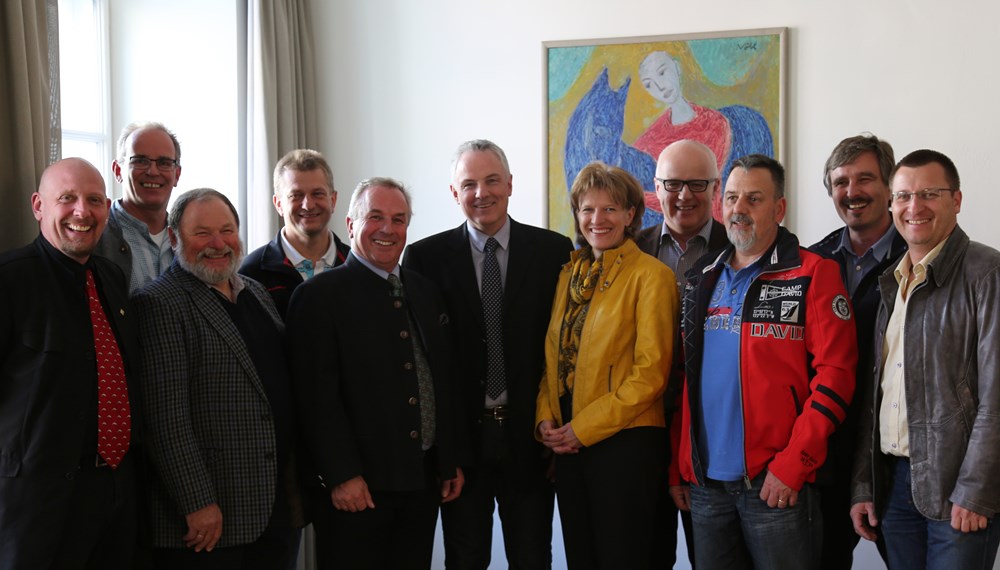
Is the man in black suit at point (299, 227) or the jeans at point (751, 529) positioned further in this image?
the man in black suit at point (299, 227)

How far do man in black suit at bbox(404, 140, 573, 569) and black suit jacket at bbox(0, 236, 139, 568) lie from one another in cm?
106

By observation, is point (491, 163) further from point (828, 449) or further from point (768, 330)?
point (828, 449)

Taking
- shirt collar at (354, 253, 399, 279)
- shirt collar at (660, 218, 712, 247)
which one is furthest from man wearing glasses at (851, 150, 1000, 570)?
shirt collar at (354, 253, 399, 279)

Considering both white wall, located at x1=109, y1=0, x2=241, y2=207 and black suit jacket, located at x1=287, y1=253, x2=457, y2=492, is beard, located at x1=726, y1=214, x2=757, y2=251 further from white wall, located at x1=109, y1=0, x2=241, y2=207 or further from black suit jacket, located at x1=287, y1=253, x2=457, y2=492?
white wall, located at x1=109, y1=0, x2=241, y2=207

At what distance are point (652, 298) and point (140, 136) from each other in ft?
5.54

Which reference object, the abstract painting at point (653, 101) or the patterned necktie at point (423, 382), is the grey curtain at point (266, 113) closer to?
the abstract painting at point (653, 101)

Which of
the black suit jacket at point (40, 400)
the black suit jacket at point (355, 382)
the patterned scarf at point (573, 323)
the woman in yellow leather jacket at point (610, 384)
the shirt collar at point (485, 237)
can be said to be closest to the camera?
the black suit jacket at point (40, 400)

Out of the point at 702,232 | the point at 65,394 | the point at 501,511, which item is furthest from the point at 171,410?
the point at 702,232

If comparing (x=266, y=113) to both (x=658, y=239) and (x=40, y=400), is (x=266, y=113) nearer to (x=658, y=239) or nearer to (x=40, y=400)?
(x=658, y=239)

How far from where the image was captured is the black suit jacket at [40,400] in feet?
6.41

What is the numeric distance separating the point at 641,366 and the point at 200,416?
120 cm

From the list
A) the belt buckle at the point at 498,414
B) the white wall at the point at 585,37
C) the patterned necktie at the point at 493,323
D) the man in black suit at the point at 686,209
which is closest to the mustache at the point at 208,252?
the patterned necktie at the point at 493,323

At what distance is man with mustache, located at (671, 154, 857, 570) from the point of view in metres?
2.27

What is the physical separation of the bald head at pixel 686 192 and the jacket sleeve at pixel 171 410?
1610 mm
